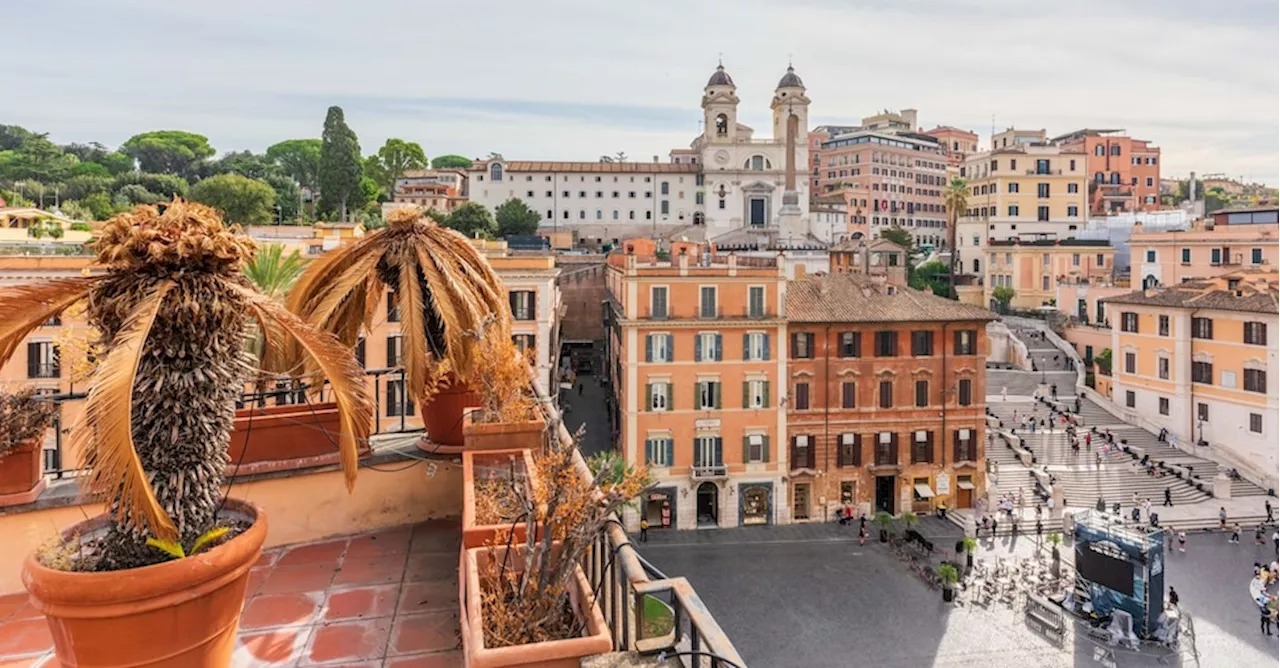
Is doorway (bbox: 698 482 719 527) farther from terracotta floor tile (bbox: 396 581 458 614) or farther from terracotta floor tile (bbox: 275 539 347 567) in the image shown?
terracotta floor tile (bbox: 396 581 458 614)

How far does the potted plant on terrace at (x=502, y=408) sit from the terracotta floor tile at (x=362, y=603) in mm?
1293

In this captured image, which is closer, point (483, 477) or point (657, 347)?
point (483, 477)

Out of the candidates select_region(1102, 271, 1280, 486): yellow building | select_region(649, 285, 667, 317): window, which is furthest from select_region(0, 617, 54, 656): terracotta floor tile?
select_region(1102, 271, 1280, 486): yellow building

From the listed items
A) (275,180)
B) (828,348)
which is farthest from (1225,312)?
(275,180)

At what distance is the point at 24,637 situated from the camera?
488 cm

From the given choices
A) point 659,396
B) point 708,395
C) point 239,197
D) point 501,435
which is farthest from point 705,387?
point 239,197

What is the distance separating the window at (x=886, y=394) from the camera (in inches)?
1235

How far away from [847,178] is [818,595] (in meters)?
82.8

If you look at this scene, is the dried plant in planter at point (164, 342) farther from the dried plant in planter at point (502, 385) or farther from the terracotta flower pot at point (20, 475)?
the dried plant in planter at point (502, 385)

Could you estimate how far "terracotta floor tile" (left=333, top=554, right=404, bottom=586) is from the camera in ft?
18.6

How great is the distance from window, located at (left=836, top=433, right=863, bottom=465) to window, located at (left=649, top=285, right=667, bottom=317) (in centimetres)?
942

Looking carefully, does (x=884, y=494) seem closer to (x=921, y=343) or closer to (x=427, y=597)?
(x=921, y=343)

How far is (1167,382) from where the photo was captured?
38.2 metres

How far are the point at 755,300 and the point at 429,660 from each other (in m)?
27.1
